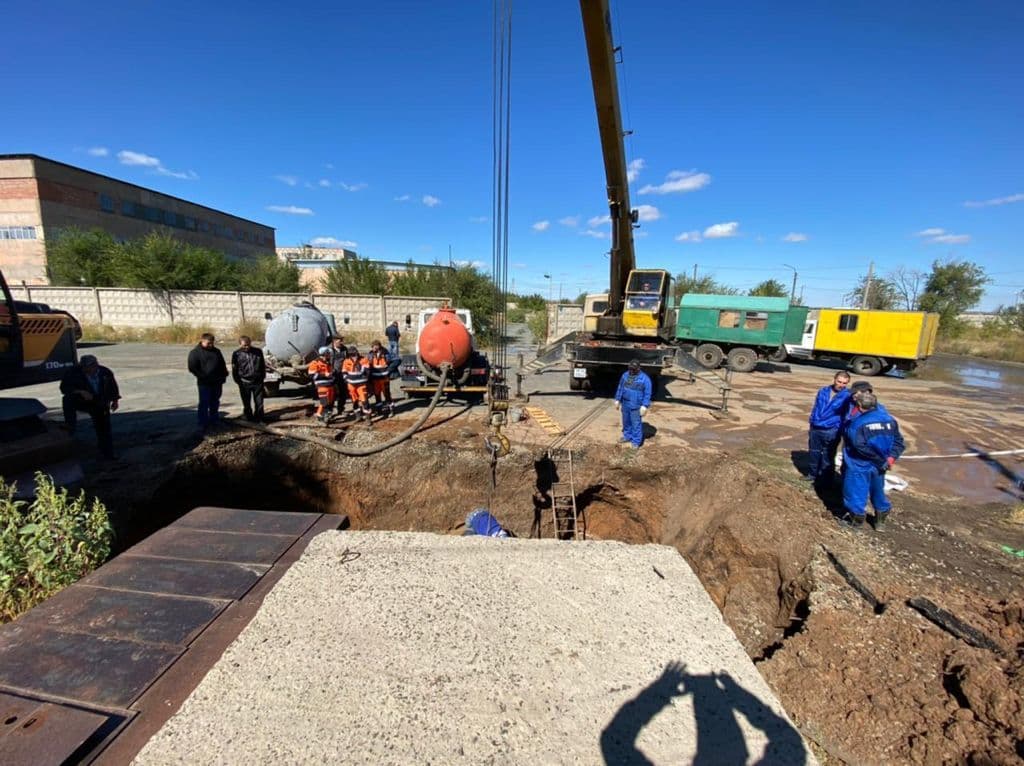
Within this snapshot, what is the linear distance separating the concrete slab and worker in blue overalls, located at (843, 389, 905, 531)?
11.4 feet

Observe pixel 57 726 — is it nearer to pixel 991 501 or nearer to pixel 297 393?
pixel 991 501

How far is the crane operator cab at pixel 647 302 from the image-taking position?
9664 millimetres

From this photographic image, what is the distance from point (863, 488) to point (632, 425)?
2.98 m

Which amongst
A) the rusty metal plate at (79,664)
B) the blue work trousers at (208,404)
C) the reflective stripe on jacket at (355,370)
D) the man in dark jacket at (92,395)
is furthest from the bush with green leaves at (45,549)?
the reflective stripe on jacket at (355,370)

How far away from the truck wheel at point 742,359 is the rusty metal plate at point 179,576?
55.8ft

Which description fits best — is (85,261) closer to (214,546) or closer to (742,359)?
(214,546)

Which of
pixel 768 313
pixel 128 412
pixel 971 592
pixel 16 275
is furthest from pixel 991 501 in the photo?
pixel 16 275

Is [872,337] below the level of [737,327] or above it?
below

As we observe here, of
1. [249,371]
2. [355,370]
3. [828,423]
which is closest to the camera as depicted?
[828,423]

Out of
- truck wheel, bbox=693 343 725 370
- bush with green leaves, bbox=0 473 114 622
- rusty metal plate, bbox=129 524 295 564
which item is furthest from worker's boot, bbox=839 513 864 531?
truck wheel, bbox=693 343 725 370

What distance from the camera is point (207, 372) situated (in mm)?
6746

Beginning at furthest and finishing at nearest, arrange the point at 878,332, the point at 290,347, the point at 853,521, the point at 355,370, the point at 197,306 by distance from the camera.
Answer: the point at 197,306 → the point at 878,332 → the point at 290,347 → the point at 355,370 → the point at 853,521

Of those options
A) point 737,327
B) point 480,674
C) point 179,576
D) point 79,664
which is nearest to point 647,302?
point 737,327

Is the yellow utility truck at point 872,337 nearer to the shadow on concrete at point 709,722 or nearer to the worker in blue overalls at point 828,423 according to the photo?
the worker in blue overalls at point 828,423
